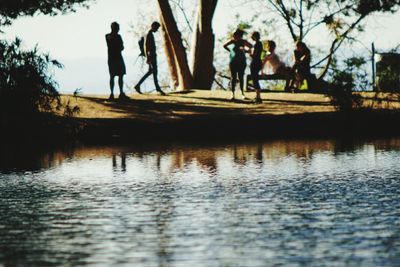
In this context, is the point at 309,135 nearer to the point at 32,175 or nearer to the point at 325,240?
the point at 32,175

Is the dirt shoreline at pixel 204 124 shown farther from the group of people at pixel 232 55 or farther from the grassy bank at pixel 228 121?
the group of people at pixel 232 55

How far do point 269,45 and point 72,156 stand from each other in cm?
1220

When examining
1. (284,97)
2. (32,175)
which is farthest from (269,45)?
(32,175)

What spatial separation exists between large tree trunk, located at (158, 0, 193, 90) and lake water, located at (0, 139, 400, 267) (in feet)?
52.2

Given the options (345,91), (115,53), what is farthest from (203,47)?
(345,91)

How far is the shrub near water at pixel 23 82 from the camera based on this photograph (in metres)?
19.1

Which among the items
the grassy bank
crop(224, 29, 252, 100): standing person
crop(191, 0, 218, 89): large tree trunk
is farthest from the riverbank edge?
crop(191, 0, 218, 89): large tree trunk

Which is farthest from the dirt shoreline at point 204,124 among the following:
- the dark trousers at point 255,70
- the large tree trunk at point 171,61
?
the large tree trunk at point 171,61

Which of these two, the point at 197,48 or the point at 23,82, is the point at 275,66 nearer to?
the point at 197,48

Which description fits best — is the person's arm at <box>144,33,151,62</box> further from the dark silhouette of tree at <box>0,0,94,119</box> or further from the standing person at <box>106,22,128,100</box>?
the dark silhouette of tree at <box>0,0,94,119</box>

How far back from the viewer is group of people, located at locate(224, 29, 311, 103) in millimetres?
24016

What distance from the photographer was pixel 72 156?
15.7 m

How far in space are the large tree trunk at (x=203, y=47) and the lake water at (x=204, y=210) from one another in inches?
624

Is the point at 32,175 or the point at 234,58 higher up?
the point at 234,58
